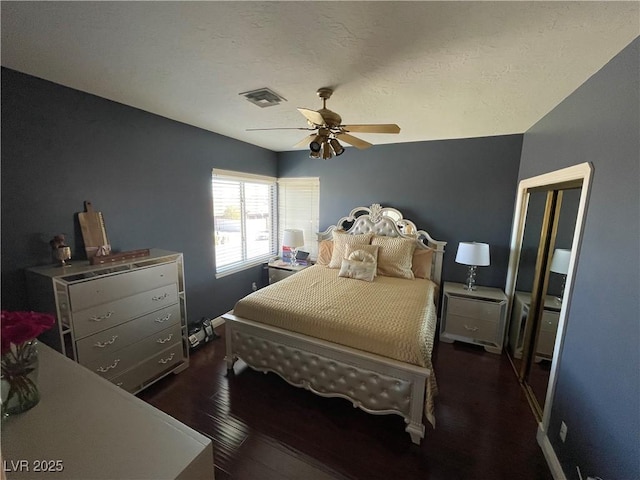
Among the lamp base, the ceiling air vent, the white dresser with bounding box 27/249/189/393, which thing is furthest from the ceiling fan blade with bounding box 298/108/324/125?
the lamp base

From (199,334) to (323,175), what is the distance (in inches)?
111

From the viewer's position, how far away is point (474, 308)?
118 inches

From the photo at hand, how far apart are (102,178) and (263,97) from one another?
156 cm

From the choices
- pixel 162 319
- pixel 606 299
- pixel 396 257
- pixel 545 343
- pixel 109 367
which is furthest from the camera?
pixel 396 257

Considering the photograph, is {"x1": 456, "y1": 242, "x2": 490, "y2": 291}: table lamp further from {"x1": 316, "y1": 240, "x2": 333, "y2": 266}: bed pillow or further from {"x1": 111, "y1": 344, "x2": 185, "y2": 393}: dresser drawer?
{"x1": 111, "y1": 344, "x2": 185, "y2": 393}: dresser drawer

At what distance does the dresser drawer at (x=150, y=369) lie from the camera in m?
2.11

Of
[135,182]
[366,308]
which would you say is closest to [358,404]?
[366,308]

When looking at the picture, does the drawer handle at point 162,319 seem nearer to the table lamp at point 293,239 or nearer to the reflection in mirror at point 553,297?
the table lamp at point 293,239

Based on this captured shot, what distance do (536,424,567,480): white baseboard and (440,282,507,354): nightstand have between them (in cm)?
117

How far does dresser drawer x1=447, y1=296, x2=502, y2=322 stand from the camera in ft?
9.58

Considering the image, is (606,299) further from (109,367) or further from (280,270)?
(280,270)

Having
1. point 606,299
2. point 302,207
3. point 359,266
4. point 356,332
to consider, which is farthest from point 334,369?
point 302,207

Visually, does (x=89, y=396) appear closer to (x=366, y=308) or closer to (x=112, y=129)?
(x=366, y=308)

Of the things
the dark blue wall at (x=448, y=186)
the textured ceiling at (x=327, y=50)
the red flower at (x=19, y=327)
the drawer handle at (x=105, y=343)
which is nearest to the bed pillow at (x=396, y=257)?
the dark blue wall at (x=448, y=186)
